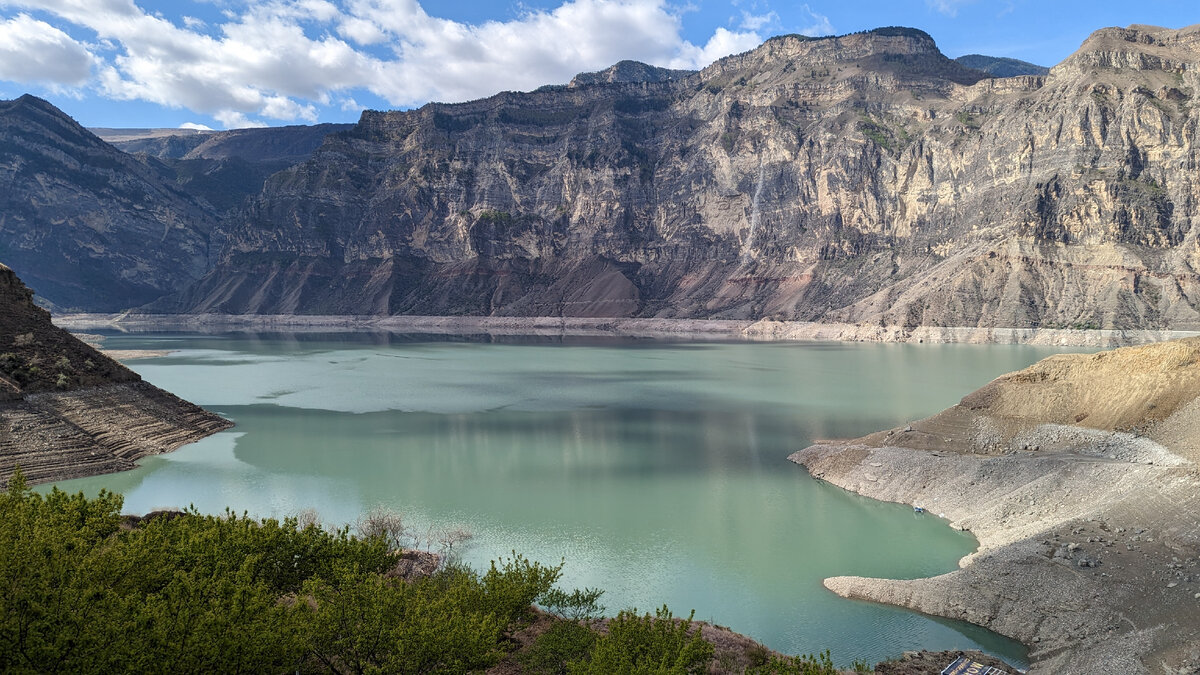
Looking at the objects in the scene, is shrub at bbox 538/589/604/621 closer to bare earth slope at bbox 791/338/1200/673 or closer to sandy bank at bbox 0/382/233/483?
bare earth slope at bbox 791/338/1200/673

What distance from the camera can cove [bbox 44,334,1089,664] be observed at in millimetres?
34531

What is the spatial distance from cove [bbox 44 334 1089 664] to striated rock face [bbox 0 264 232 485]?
260 cm

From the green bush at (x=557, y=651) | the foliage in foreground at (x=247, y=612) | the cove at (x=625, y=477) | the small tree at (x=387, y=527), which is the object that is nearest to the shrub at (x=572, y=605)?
the foliage in foreground at (x=247, y=612)

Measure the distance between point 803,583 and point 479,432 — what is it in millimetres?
45266

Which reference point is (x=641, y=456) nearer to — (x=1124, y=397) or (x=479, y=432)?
(x=479, y=432)

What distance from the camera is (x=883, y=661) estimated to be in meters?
27.0

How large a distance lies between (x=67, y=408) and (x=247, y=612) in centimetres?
5028

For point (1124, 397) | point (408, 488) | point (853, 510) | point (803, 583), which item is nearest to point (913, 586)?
point (803, 583)

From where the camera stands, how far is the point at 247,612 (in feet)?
63.3

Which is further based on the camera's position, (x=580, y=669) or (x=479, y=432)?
(x=479, y=432)

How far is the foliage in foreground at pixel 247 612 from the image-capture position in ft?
55.6

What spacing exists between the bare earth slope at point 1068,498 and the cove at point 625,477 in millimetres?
1935

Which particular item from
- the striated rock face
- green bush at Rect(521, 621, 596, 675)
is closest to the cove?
the striated rock face

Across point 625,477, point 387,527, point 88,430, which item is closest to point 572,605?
point 387,527
